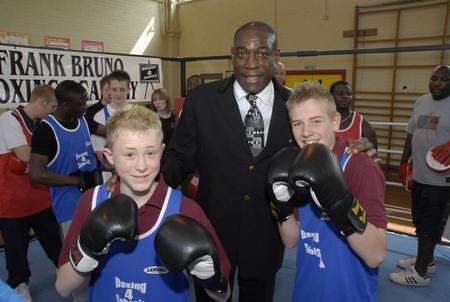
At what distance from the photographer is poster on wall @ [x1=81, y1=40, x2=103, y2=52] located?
6971mm

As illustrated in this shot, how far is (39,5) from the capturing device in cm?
631

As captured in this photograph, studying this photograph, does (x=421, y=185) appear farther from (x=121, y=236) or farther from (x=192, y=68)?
(x=192, y=68)

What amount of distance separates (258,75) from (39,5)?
6182mm

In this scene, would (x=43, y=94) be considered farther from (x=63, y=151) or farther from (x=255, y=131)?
(x=255, y=131)

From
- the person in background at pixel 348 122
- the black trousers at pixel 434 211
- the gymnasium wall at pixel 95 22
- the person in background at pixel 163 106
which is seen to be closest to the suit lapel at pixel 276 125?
the person in background at pixel 348 122

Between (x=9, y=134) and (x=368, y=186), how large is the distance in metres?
2.16

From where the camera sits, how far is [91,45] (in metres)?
7.10

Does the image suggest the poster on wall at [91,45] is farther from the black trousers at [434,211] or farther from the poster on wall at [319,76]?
the black trousers at [434,211]

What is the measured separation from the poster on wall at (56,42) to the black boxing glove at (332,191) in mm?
6498

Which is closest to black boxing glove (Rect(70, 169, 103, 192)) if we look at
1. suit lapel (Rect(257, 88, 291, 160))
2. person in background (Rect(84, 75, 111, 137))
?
person in background (Rect(84, 75, 111, 137))

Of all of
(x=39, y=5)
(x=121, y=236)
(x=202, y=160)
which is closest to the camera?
(x=121, y=236)

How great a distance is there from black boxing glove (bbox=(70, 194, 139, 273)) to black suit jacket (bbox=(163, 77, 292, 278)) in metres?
0.59

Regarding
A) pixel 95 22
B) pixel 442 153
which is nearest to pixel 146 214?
pixel 442 153

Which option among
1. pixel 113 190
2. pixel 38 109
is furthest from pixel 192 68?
pixel 113 190
